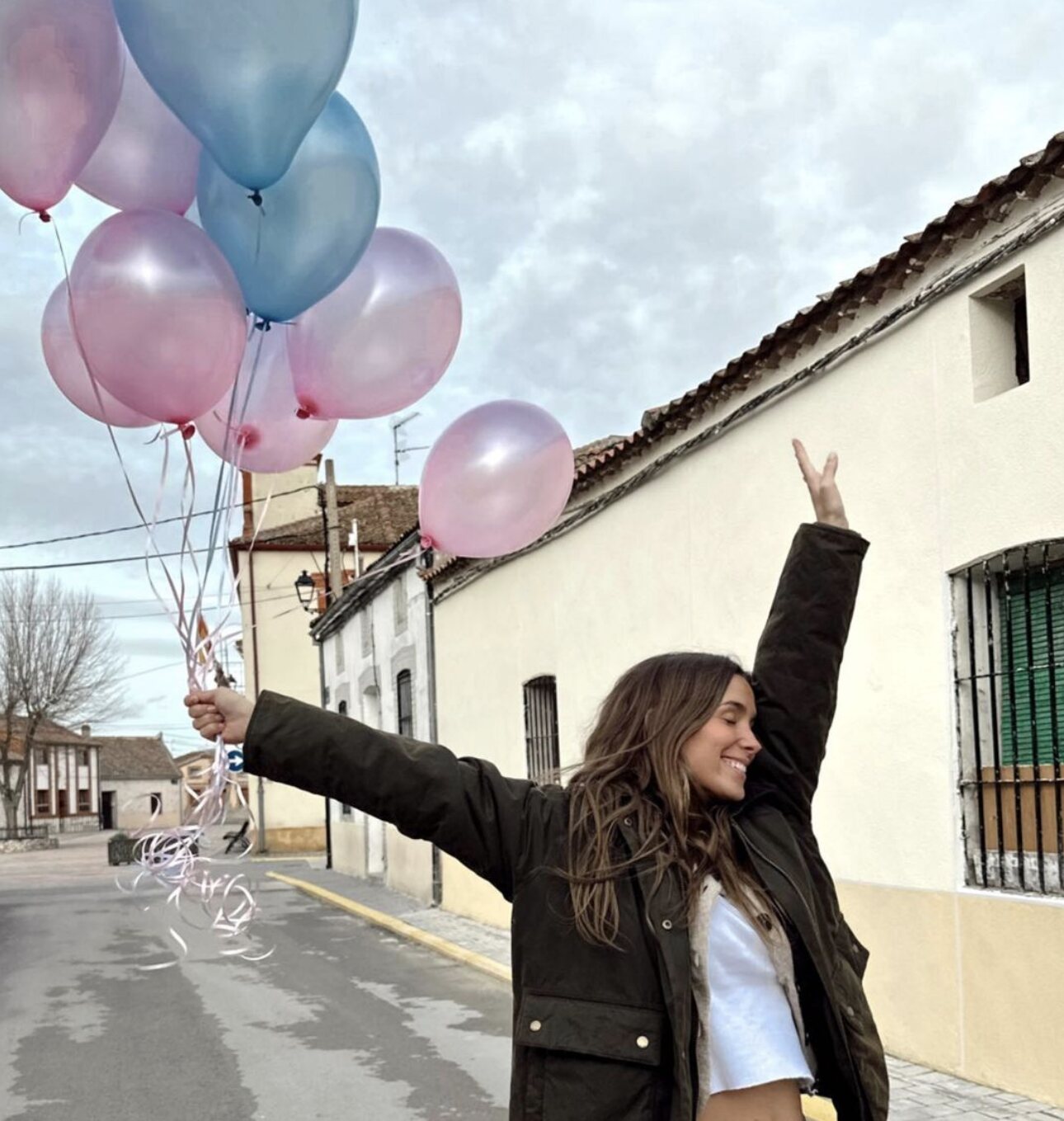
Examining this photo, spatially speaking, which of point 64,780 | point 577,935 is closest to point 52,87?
point 577,935

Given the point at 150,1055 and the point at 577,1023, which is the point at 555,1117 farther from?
the point at 150,1055

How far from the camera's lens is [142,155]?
3.35 metres

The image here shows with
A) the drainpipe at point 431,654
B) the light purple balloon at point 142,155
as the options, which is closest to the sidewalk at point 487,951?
the drainpipe at point 431,654

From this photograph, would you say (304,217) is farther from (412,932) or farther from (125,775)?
(125,775)

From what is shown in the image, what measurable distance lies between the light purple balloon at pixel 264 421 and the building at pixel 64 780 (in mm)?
55357

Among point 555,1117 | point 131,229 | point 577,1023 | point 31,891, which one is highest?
point 131,229

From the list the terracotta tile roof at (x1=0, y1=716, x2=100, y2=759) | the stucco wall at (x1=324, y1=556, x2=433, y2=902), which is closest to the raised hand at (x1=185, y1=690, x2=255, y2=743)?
the stucco wall at (x1=324, y1=556, x2=433, y2=902)

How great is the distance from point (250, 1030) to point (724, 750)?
6.52 meters

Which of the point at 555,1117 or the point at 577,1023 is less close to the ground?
the point at 577,1023

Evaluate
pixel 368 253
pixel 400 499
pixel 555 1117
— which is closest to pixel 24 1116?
pixel 368 253

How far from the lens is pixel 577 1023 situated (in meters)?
1.91

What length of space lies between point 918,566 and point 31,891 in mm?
18394

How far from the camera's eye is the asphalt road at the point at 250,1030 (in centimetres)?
610

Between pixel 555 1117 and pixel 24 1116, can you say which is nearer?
pixel 555 1117
